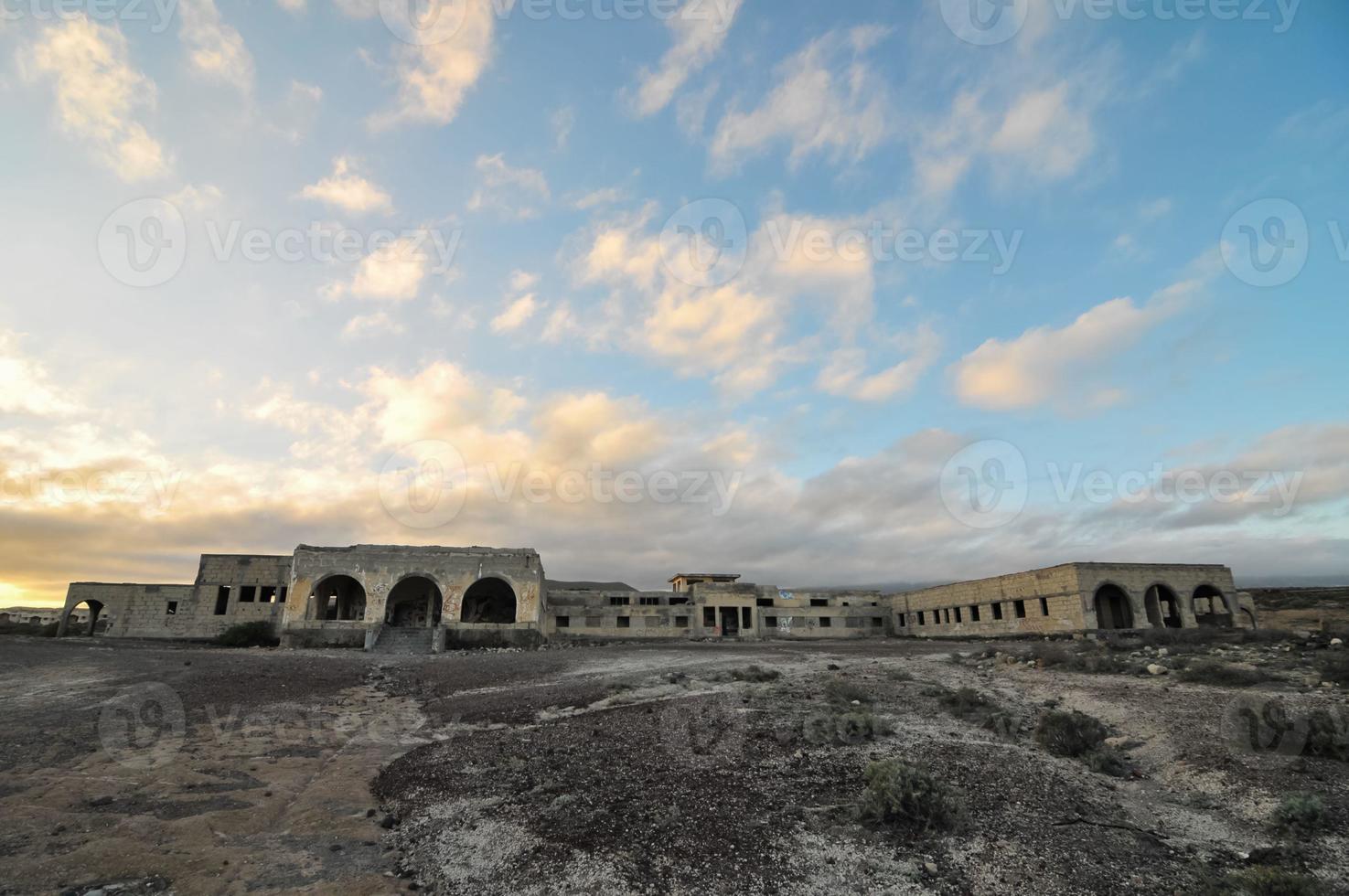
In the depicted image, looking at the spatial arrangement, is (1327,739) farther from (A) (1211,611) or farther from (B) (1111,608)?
(A) (1211,611)

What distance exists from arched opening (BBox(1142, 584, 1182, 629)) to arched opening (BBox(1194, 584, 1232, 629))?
1.04 m

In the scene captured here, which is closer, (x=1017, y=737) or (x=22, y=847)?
(x=22, y=847)

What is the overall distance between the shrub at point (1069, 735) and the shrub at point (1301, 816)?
2.75 meters

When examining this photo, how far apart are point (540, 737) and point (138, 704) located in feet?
30.3

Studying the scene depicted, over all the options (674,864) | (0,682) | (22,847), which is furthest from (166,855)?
(0,682)

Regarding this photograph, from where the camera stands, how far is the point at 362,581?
3388cm

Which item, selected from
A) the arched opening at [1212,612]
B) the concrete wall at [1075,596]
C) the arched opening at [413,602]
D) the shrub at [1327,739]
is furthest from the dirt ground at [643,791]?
the arched opening at [1212,612]

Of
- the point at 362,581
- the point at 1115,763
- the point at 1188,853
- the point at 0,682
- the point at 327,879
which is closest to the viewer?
the point at 327,879

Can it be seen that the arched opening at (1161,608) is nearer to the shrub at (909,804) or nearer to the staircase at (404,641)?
the shrub at (909,804)

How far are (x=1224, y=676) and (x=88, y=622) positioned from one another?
56361 mm

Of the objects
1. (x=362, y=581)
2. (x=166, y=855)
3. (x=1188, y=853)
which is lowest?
(x=1188, y=853)

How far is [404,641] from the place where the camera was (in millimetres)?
31688

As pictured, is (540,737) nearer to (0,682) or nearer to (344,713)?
(344,713)

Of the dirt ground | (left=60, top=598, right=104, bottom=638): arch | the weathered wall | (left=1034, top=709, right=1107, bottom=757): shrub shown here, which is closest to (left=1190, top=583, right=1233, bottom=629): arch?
the dirt ground
